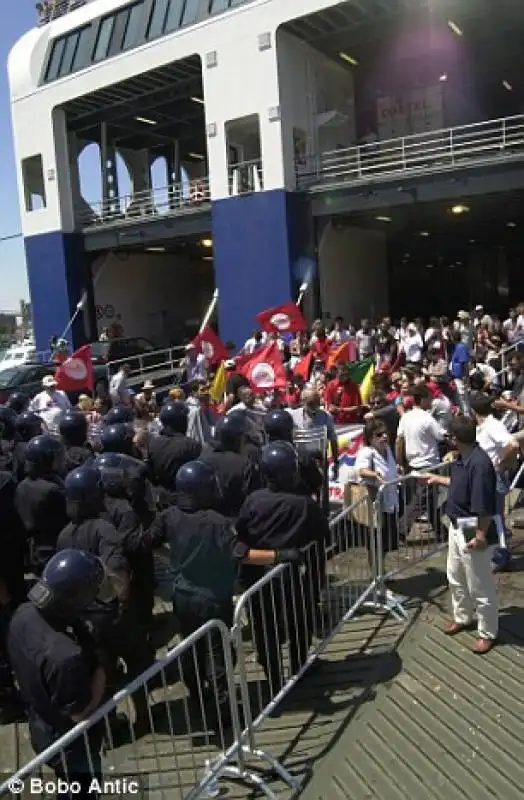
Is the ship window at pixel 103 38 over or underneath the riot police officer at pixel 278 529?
over

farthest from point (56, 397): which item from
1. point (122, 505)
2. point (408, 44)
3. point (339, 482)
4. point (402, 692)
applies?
point (408, 44)

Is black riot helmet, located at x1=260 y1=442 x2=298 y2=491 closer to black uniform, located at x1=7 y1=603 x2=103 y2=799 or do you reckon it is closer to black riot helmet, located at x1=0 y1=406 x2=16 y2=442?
black uniform, located at x1=7 y1=603 x2=103 y2=799

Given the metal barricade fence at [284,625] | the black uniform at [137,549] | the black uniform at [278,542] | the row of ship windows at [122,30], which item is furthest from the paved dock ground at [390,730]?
the row of ship windows at [122,30]

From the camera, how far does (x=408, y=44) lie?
68.5 feet

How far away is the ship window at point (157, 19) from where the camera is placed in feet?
71.9

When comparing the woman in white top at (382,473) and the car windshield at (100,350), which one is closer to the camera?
the woman in white top at (382,473)

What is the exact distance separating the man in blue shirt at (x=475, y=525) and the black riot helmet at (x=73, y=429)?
326 cm

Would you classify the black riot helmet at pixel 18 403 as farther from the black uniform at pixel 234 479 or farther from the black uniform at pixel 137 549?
the black uniform at pixel 137 549

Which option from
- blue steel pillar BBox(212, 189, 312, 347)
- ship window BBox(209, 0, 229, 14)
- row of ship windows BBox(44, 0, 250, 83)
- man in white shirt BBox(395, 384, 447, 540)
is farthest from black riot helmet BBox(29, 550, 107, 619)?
ship window BBox(209, 0, 229, 14)

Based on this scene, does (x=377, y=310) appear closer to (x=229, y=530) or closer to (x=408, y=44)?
(x=408, y=44)

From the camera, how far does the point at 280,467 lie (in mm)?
4645

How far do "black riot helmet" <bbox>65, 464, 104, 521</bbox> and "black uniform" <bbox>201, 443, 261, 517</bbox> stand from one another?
50.6 inches

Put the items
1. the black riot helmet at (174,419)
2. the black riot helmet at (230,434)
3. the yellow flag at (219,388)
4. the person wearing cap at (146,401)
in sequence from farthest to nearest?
1. the yellow flag at (219,388)
2. the person wearing cap at (146,401)
3. the black riot helmet at (174,419)
4. the black riot helmet at (230,434)

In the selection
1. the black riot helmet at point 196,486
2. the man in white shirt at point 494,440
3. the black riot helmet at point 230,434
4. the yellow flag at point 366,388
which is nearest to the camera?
the black riot helmet at point 196,486
